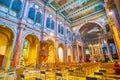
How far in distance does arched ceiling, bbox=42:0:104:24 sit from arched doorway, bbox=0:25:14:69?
299 inches

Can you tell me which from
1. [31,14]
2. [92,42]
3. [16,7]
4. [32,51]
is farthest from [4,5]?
[92,42]

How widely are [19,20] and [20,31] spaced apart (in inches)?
48.6

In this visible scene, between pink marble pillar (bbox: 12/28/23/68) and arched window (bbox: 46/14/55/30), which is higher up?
arched window (bbox: 46/14/55/30)

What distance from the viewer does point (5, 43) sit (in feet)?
32.5

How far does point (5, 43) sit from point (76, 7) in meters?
12.1

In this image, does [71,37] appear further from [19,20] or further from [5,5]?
[5,5]

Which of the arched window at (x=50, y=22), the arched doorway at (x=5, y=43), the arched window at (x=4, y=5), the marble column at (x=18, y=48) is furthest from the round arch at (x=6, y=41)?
the arched window at (x=50, y=22)

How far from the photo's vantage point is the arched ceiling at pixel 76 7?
46.0 ft

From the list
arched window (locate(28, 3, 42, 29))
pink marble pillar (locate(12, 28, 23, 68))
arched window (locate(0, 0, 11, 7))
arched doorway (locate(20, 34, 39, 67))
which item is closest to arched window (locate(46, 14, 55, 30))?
arched window (locate(28, 3, 42, 29))

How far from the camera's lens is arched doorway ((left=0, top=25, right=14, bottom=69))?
823cm

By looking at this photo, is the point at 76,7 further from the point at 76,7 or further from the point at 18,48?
the point at 18,48

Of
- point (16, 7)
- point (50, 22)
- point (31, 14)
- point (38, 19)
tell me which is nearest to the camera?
point (16, 7)

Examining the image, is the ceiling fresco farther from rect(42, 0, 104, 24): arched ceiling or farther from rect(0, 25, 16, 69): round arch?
rect(0, 25, 16, 69): round arch

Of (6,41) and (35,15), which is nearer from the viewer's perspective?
(6,41)
